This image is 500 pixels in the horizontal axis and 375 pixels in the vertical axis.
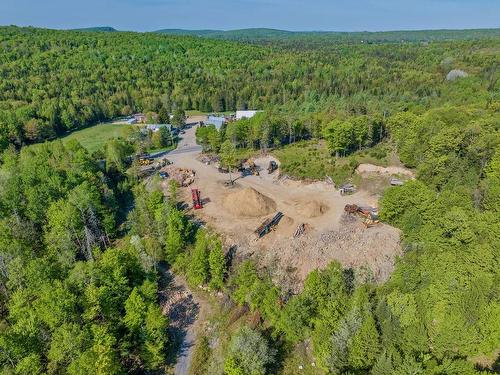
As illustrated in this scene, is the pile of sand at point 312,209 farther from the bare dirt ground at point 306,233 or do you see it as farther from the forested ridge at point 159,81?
the forested ridge at point 159,81

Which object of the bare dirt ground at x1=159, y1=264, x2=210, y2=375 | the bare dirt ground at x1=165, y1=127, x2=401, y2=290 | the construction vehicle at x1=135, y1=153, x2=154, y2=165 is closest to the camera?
the bare dirt ground at x1=159, y1=264, x2=210, y2=375

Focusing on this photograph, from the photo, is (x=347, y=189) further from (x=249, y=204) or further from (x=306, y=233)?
(x=249, y=204)

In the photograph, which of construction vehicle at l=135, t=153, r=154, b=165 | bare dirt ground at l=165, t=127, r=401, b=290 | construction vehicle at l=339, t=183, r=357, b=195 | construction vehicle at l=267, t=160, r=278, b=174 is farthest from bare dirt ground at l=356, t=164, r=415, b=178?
construction vehicle at l=135, t=153, r=154, b=165

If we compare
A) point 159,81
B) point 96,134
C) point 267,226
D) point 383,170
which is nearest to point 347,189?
point 383,170

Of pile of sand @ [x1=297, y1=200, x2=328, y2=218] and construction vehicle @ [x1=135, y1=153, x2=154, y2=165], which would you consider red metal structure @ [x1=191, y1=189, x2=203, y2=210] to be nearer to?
pile of sand @ [x1=297, y1=200, x2=328, y2=218]

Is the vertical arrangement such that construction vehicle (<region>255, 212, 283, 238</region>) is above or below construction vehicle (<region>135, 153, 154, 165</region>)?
below

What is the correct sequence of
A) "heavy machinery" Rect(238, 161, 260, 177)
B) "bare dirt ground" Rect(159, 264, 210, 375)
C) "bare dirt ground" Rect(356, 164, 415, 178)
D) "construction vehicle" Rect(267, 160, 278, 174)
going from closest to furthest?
1. "bare dirt ground" Rect(159, 264, 210, 375)
2. "bare dirt ground" Rect(356, 164, 415, 178)
3. "heavy machinery" Rect(238, 161, 260, 177)
4. "construction vehicle" Rect(267, 160, 278, 174)

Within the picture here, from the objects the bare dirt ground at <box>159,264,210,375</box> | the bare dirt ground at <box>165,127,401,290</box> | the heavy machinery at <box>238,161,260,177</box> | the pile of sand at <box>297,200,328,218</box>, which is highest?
the heavy machinery at <box>238,161,260,177</box>
